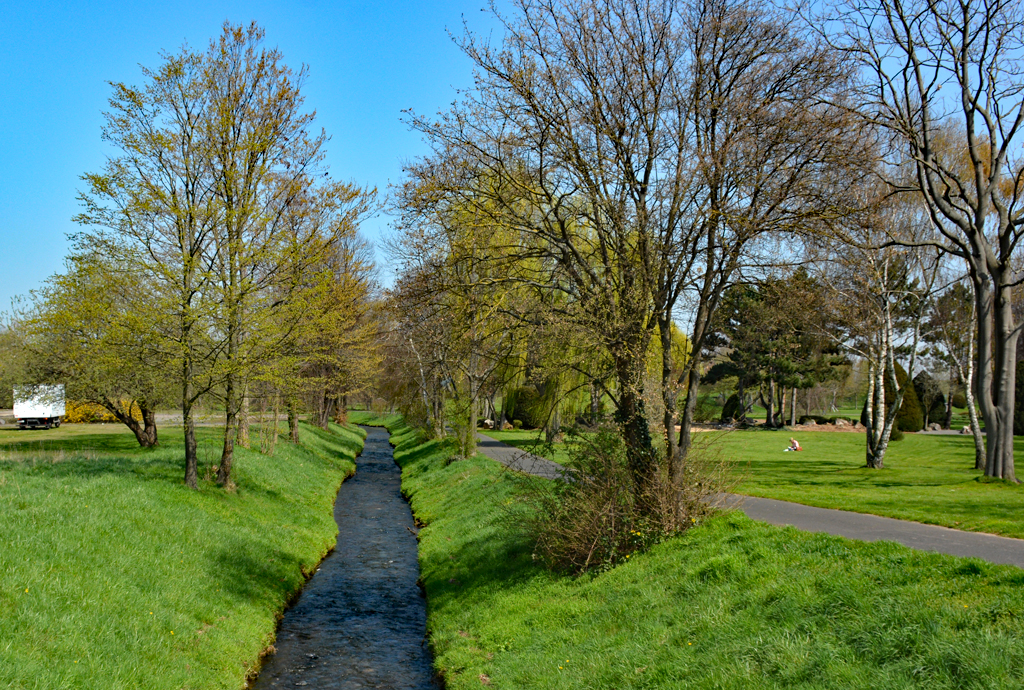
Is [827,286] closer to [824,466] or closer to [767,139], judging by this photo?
[824,466]

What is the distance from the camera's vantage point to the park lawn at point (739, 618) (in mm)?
6305

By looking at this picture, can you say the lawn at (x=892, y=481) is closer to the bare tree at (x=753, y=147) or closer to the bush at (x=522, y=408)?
the bare tree at (x=753, y=147)

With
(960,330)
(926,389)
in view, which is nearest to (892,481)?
(960,330)

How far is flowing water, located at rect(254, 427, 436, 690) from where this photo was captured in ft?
35.2

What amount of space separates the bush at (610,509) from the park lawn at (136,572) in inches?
205

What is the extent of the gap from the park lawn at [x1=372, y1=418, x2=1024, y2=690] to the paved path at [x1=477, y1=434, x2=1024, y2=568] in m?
1.65

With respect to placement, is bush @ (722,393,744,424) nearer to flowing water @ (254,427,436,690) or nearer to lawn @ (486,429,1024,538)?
lawn @ (486,429,1024,538)

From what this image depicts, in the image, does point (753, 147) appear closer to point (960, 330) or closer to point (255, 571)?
point (255, 571)

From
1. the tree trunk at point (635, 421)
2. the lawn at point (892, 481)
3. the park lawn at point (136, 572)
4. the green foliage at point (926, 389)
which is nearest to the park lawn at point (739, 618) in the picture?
the tree trunk at point (635, 421)

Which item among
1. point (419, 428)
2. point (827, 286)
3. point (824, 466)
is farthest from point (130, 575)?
point (419, 428)

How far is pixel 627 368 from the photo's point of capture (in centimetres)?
1191

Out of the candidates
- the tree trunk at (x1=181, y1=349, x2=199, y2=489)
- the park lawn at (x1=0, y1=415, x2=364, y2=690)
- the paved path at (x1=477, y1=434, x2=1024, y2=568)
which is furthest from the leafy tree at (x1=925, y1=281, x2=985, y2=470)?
the tree trunk at (x1=181, y1=349, x2=199, y2=489)

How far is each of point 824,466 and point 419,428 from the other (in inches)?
994

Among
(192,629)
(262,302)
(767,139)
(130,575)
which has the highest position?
(767,139)
